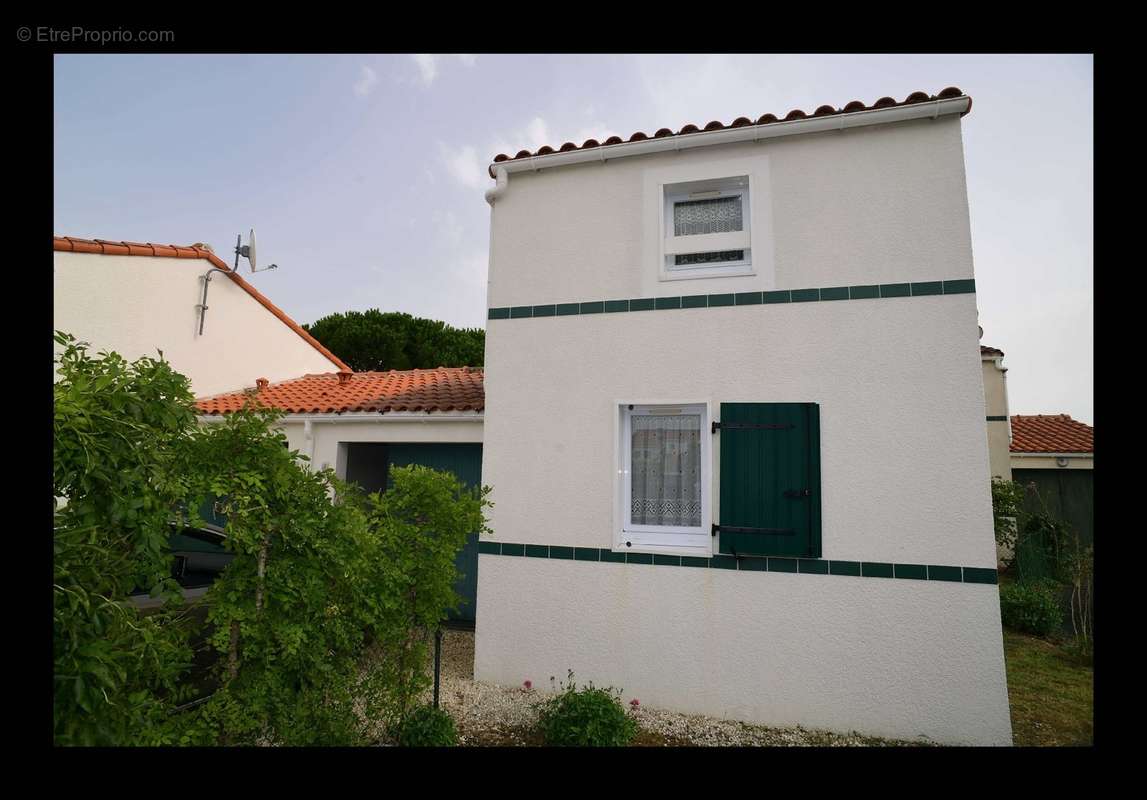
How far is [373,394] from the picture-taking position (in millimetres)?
8508

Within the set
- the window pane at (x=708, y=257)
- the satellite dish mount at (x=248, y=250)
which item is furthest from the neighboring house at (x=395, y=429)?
the satellite dish mount at (x=248, y=250)

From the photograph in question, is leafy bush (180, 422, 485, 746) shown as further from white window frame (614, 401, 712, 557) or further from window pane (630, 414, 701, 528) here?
window pane (630, 414, 701, 528)

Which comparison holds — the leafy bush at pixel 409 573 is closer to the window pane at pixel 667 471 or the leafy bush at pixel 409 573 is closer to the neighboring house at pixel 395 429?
the window pane at pixel 667 471

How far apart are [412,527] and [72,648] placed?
2.07 metres

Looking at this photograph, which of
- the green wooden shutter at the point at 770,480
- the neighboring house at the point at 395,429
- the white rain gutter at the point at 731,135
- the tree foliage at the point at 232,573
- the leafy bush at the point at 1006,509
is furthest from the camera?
the leafy bush at the point at 1006,509

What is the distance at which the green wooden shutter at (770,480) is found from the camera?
197 inches

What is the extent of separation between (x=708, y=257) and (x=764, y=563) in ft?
9.91

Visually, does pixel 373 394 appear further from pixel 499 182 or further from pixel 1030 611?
pixel 1030 611

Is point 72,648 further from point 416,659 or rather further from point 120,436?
point 416,659

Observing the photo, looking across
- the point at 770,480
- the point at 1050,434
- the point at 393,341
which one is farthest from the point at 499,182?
the point at 393,341

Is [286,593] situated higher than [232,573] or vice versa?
[232,573]

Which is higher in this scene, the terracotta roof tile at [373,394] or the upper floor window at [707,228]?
the upper floor window at [707,228]
